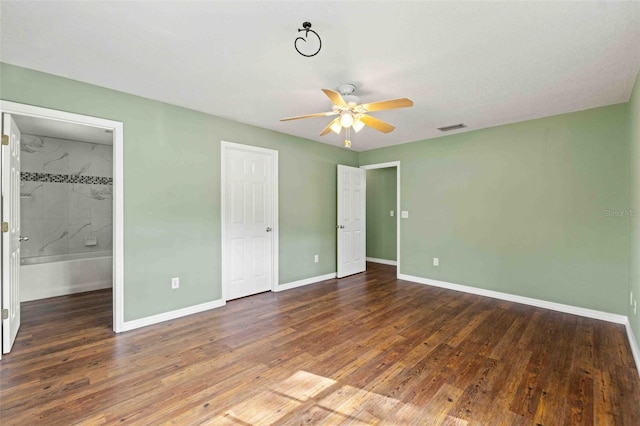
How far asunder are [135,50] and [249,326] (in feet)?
8.83

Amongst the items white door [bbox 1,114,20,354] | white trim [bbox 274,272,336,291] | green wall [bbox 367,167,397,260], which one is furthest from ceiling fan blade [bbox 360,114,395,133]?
green wall [bbox 367,167,397,260]

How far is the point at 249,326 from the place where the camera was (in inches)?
122

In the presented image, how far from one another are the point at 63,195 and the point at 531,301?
728 centimetres

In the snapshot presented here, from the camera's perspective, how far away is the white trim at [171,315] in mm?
3006

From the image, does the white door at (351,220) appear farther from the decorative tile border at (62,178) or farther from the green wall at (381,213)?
the decorative tile border at (62,178)

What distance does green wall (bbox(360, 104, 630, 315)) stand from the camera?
3.26 metres

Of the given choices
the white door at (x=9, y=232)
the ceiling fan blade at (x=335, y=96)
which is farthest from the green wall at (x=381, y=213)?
the white door at (x=9, y=232)

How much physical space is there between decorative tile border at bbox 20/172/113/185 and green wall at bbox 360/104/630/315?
5415 millimetres

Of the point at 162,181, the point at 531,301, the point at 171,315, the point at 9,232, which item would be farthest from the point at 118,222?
the point at 531,301

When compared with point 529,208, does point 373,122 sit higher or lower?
higher

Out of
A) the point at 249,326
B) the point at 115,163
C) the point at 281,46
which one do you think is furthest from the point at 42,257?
the point at 281,46

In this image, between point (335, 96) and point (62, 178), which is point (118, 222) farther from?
point (62, 178)

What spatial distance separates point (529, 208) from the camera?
150 inches

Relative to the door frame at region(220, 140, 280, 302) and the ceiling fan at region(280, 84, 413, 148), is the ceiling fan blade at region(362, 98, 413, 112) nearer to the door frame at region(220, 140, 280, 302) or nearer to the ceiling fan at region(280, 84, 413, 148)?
the ceiling fan at region(280, 84, 413, 148)
